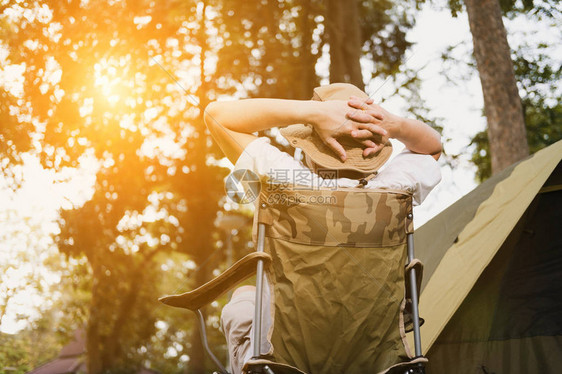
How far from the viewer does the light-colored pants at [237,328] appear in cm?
211

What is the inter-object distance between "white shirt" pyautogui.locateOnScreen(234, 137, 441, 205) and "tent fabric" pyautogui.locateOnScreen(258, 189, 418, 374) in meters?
0.08

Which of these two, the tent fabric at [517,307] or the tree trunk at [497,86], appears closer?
the tent fabric at [517,307]

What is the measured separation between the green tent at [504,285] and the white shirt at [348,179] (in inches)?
52.2

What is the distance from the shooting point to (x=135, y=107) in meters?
9.73

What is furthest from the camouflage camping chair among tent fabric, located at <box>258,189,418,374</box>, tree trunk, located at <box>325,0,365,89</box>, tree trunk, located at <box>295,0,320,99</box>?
tree trunk, located at <box>295,0,320,99</box>

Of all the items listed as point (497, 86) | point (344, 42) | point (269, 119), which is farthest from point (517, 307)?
point (344, 42)

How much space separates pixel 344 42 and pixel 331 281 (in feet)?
17.6

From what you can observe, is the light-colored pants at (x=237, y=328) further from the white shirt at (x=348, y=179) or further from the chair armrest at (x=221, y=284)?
the white shirt at (x=348, y=179)

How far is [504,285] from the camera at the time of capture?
356 cm

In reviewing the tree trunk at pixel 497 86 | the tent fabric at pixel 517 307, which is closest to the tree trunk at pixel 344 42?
the tree trunk at pixel 497 86

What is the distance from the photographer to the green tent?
11.0ft

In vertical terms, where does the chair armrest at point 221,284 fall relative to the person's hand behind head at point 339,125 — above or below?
below

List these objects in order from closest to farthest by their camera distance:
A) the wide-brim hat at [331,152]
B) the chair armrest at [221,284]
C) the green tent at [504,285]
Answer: the chair armrest at [221,284], the wide-brim hat at [331,152], the green tent at [504,285]

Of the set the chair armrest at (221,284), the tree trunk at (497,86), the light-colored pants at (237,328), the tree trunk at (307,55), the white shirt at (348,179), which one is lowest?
the light-colored pants at (237,328)
